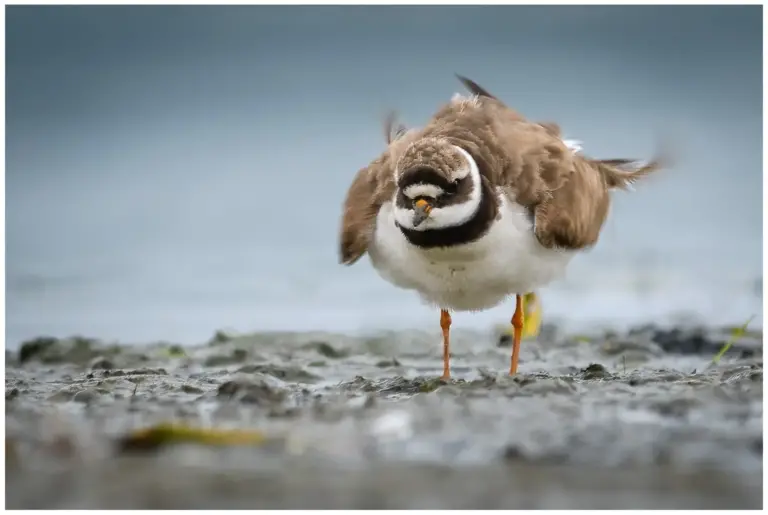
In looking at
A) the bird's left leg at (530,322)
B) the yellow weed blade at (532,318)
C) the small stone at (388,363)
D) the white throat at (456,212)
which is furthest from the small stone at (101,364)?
the yellow weed blade at (532,318)

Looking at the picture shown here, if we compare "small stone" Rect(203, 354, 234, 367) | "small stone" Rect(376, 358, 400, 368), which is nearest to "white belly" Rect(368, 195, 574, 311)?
"small stone" Rect(376, 358, 400, 368)

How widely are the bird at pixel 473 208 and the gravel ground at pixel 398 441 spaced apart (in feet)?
1.73

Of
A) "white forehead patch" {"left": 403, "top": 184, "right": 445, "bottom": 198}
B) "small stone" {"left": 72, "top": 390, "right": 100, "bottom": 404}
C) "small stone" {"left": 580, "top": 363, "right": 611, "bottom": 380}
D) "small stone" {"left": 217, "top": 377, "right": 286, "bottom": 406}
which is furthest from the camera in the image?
"small stone" {"left": 580, "top": 363, "right": 611, "bottom": 380}

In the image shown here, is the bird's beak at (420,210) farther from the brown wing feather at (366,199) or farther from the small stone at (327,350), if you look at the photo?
the small stone at (327,350)

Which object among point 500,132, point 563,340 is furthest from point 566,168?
point 563,340

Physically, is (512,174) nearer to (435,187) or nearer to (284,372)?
(435,187)

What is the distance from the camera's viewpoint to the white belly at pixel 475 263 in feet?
16.1

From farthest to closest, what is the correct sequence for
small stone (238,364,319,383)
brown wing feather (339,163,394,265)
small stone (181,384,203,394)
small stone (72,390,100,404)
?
small stone (238,364,319,383)
brown wing feather (339,163,394,265)
small stone (181,384,203,394)
small stone (72,390,100,404)

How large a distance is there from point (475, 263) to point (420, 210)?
0.46 m

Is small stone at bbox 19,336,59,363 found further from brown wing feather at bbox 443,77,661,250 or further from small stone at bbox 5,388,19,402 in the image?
brown wing feather at bbox 443,77,661,250

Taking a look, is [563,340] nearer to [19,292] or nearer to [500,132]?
[500,132]

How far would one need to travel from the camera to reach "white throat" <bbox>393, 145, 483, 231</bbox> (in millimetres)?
4695

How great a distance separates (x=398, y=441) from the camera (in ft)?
12.0

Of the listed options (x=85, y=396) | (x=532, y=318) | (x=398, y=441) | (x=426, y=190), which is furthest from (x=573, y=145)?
(x=85, y=396)
